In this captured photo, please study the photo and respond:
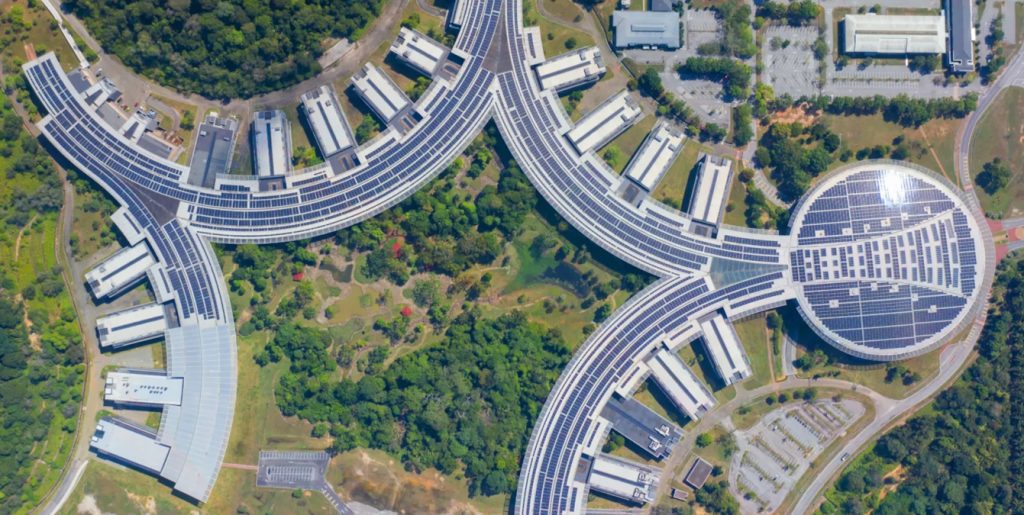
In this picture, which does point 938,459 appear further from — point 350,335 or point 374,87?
point 374,87

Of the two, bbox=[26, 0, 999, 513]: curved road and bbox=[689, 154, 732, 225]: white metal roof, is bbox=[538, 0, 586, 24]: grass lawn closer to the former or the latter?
bbox=[26, 0, 999, 513]: curved road

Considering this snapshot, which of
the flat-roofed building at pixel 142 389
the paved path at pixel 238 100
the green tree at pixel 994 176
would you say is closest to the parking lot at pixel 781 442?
the green tree at pixel 994 176

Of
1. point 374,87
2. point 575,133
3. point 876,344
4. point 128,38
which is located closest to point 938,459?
point 876,344

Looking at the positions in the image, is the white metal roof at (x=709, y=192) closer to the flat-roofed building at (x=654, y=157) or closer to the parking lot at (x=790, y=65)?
the flat-roofed building at (x=654, y=157)

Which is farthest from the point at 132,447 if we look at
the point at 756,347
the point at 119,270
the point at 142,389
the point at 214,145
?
the point at 756,347

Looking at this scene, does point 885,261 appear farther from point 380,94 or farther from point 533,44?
point 380,94

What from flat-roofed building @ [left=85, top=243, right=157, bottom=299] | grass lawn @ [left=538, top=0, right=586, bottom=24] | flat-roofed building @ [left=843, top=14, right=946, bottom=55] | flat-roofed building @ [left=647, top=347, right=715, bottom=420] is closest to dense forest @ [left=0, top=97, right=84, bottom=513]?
flat-roofed building @ [left=85, top=243, right=157, bottom=299]
